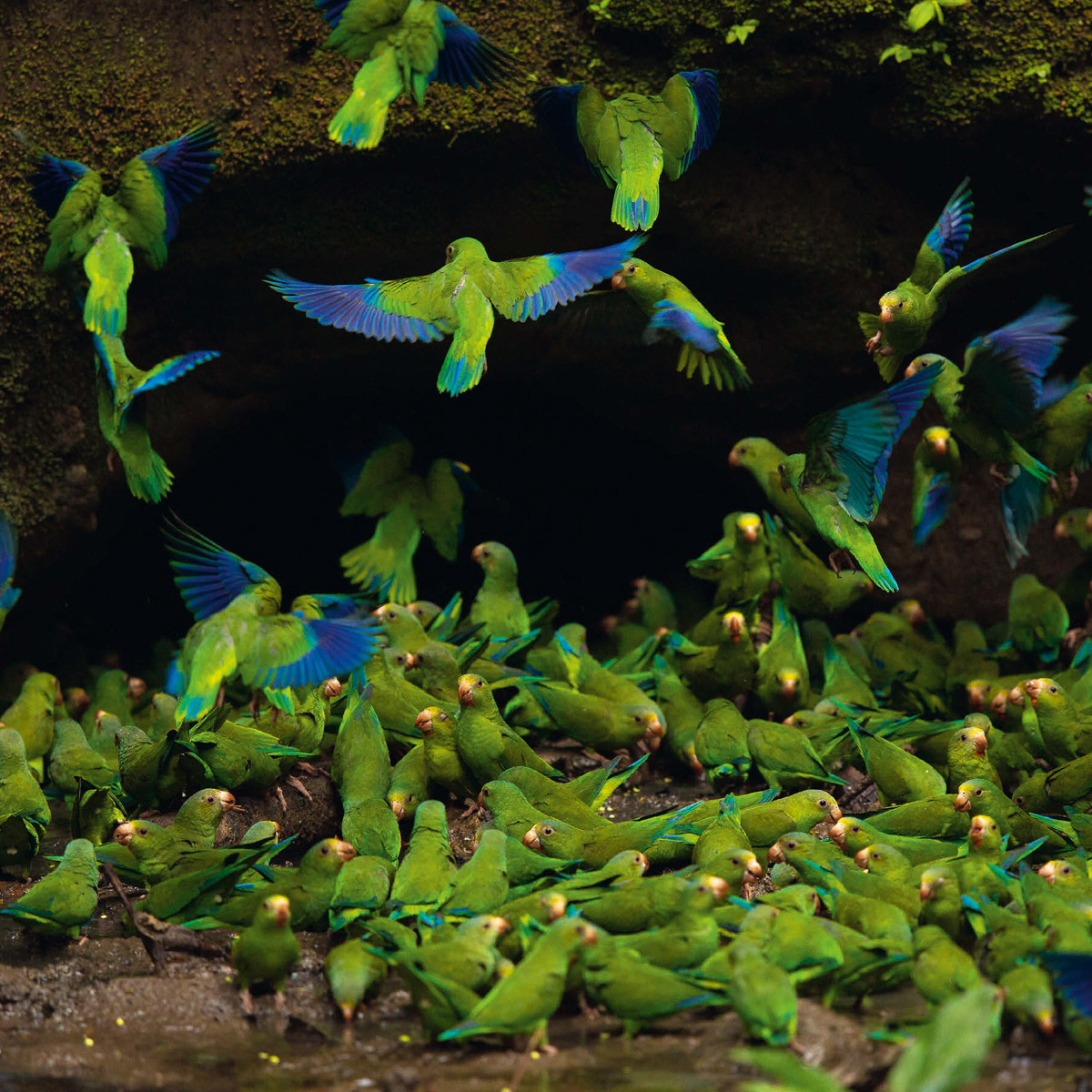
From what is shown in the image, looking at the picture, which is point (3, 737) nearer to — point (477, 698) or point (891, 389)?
point (477, 698)

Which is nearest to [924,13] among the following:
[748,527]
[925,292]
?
[925,292]

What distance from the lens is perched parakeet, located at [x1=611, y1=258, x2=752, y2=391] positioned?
555 centimetres

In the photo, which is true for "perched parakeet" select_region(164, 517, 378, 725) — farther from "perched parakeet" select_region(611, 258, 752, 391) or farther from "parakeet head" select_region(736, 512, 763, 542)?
"parakeet head" select_region(736, 512, 763, 542)

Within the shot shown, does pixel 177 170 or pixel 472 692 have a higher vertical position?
pixel 177 170

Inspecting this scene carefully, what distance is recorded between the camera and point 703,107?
18.5 ft

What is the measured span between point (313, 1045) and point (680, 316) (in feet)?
10.6

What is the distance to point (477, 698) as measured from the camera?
5.66m

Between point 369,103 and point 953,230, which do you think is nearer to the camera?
point 369,103

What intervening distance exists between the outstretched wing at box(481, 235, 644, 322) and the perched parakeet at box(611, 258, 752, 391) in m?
0.15

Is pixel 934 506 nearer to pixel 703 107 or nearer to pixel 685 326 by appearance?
pixel 685 326

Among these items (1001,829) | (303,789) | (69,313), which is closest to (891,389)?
(1001,829)

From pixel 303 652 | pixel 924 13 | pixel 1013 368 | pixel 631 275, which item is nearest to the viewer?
pixel 303 652

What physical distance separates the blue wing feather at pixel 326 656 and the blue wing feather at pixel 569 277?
144 centimetres

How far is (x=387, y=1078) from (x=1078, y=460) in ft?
16.1
